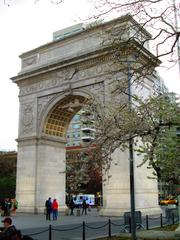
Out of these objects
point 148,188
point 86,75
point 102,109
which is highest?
point 86,75

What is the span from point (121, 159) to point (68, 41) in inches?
461

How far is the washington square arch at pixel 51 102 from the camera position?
1061 inches

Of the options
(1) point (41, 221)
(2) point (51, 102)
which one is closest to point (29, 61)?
(2) point (51, 102)

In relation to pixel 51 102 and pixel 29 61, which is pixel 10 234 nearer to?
pixel 51 102

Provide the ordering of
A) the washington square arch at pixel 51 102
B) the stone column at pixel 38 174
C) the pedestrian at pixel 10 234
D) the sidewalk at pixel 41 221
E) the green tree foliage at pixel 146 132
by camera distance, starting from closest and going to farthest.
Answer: the pedestrian at pixel 10 234, the green tree foliage at pixel 146 132, the sidewalk at pixel 41 221, the washington square arch at pixel 51 102, the stone column at pixel 38 174

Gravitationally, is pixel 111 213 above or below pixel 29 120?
→ below

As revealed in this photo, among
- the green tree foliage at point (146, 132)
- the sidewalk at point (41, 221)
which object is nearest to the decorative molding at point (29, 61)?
the sidewalk at point (41, 221)

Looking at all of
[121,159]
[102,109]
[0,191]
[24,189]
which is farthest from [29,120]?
[0,191]

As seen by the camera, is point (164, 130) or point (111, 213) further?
point (111, 213)

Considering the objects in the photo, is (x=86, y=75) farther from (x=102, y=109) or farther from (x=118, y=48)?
(x=118, y=48)

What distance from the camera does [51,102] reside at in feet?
96.5

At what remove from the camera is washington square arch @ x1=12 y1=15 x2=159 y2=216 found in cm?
2695

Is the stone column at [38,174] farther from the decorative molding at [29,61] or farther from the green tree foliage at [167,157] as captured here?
the green tree foliage at [167,157]

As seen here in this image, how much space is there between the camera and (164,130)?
45.1ft
